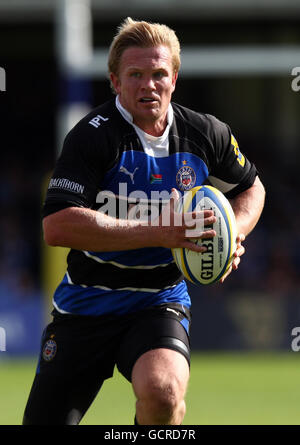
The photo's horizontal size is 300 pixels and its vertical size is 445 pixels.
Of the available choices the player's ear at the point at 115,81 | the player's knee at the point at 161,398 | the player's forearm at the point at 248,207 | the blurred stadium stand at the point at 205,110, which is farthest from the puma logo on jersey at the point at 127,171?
the blurred stadium stand at the point at 205,110

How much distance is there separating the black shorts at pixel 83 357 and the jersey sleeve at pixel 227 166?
0.80 metres

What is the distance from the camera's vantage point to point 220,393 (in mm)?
10289

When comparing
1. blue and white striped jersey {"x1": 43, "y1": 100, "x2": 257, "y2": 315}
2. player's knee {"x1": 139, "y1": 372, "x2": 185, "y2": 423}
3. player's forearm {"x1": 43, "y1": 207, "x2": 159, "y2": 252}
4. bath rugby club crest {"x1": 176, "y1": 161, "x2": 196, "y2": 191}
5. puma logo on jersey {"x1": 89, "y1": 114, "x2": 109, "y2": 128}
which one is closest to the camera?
→ player's knee {"x1": 139, "y1": 372, "x2": 185, "y2": 423}

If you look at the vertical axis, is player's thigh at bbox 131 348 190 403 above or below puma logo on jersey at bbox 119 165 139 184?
below

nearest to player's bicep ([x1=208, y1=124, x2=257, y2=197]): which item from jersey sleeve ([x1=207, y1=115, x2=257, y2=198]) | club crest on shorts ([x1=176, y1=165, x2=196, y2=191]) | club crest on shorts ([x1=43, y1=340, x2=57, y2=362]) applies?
jersey sleeve ([x1=207, y1=115, x2=257, y2=198])

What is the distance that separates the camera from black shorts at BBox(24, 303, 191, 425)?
4875 mm

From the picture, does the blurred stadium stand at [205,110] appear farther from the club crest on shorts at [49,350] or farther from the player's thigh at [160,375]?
the player's thigh at [160,375]

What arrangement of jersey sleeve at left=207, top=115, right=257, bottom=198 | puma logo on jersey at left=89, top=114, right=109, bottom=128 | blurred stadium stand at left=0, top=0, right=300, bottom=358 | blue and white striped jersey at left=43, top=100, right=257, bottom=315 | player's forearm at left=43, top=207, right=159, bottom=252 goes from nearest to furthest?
player's forearm at left=43, top=207, right=159, bottom=252 < blue and white striped jersey at left=43, top=100, right=257, bottom=315 < puma logo on jersey at left=89, top=114, right=109, bottom=128 < jersey sleeve at left=207, top=115, right=257, bottom=198 < blurred stadium stand at left=0, top=0, right=300, bottom=358

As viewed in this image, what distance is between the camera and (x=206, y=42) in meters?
19.0

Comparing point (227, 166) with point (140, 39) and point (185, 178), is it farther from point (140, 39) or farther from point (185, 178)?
point (140, 39)

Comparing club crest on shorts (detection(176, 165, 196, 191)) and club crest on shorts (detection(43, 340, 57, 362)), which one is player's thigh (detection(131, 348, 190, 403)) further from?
club crest on shorts (detection(176, 165, 196, 191))

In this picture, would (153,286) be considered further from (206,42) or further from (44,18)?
(206,42)

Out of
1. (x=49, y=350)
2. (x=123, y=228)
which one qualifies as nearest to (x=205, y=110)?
(x=49, y=350)

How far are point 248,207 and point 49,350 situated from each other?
4.36 feet
